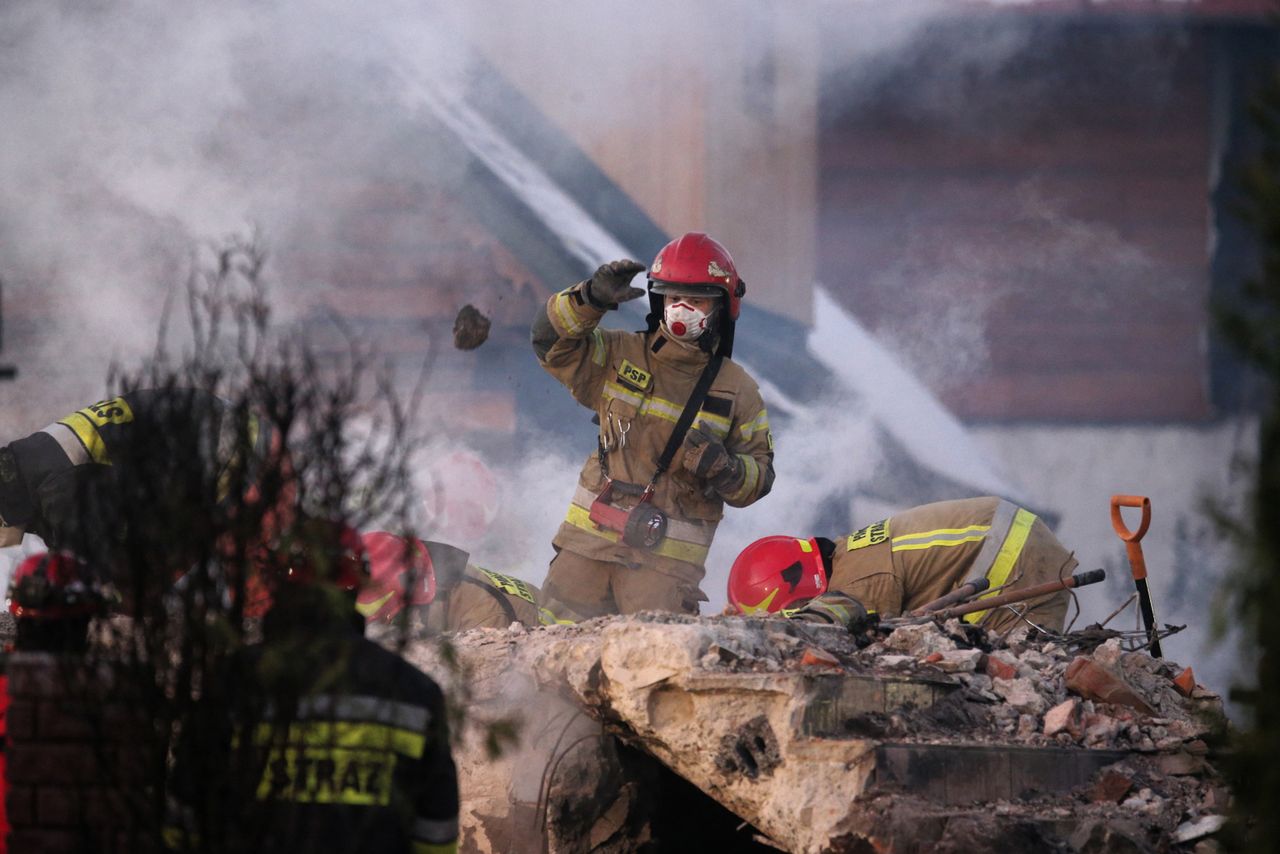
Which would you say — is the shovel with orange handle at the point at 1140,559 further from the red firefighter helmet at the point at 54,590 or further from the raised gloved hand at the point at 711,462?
the red firefighter helmet at the point at 54,590

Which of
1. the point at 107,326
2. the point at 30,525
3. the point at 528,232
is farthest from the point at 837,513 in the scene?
the point at 30,525

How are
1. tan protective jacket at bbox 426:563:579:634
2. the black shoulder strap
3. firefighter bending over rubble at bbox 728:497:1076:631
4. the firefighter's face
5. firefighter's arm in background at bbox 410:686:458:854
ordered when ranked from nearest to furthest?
1. firefighter's arm in background at bbox 410:686:458:854
2. firefighter bending over rubble at bbox 728:497:1076:631
3. tan protective jacket at bbox 426:563:579:634
4. the black shoulder strap
5. the firefighter's face

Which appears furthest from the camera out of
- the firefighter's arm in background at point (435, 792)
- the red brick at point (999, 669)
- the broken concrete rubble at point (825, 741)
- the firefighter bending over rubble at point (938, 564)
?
the firefighter bending over rubble at point (938, 564)

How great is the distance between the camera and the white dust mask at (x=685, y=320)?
680 cm

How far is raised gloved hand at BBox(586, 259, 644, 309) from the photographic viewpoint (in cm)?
634

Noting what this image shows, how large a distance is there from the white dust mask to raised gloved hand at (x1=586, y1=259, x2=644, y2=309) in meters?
0.44

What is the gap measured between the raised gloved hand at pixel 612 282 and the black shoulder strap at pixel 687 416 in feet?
2.06

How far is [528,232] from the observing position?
10461 mm

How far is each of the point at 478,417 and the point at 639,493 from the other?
365cm

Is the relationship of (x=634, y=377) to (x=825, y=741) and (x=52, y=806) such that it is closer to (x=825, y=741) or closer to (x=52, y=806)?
(x=825, y=741)

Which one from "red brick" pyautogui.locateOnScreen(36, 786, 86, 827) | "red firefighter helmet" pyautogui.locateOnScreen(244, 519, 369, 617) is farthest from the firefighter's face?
"red brick" pyautogui.locateOnScreen(36, 786, 86, 827)

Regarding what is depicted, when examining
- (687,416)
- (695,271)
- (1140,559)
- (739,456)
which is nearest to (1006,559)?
(1140,559)

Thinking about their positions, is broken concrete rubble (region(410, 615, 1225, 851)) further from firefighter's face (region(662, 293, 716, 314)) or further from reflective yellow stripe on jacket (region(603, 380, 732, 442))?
firefighter's face (region(662, 293, 716, 314))


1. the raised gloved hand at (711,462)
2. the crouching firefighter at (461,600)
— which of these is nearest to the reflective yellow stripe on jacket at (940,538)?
the raised gloved hand at (711,462)
